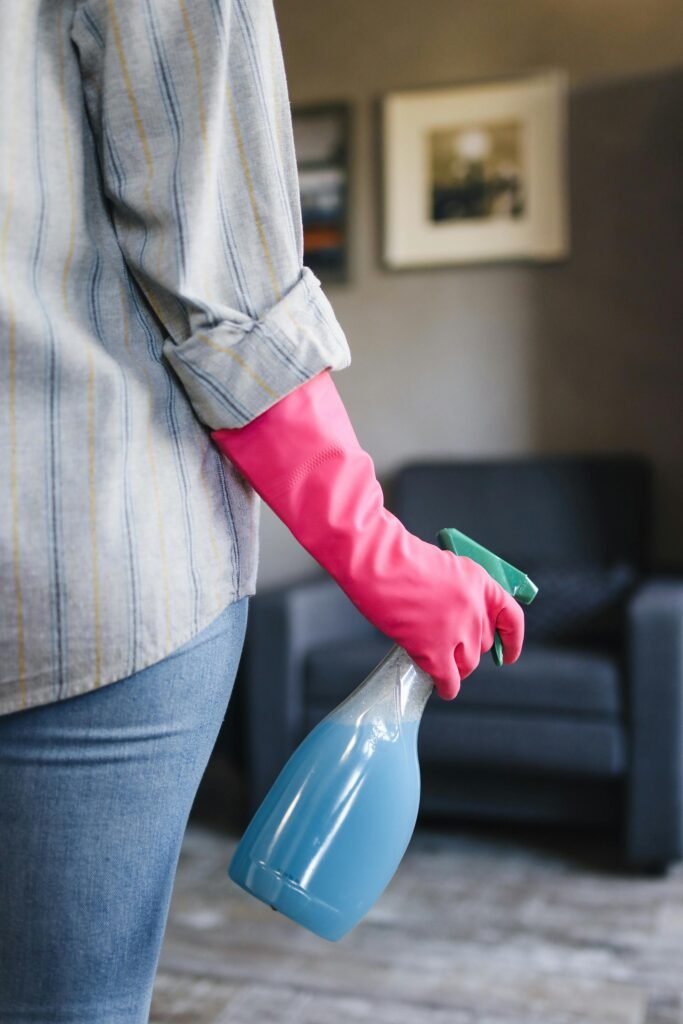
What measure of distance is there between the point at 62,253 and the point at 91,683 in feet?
0.79

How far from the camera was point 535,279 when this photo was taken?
10.5 feet

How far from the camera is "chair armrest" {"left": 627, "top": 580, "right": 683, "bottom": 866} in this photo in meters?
2.28

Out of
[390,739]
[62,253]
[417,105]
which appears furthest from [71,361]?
[417,105]

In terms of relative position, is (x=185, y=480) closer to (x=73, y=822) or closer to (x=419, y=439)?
(x=73, y=822)

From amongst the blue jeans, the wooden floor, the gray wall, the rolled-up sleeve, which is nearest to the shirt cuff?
the rolled-up sleeve

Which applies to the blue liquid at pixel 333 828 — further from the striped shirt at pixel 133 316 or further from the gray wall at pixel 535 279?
the gray wall at pixel 535 279

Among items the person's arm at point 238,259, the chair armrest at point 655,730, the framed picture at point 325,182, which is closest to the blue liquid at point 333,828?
the person's arm at point 238,259

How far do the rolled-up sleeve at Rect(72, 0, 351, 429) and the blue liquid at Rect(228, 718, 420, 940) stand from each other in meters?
0.25

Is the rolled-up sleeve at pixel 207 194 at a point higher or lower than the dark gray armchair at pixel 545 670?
higher

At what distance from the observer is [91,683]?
57cm

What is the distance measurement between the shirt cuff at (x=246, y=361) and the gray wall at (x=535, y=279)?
2616mm

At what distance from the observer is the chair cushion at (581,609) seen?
2.68m

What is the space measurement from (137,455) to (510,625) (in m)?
0.29

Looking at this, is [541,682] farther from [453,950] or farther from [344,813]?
[344,813]
